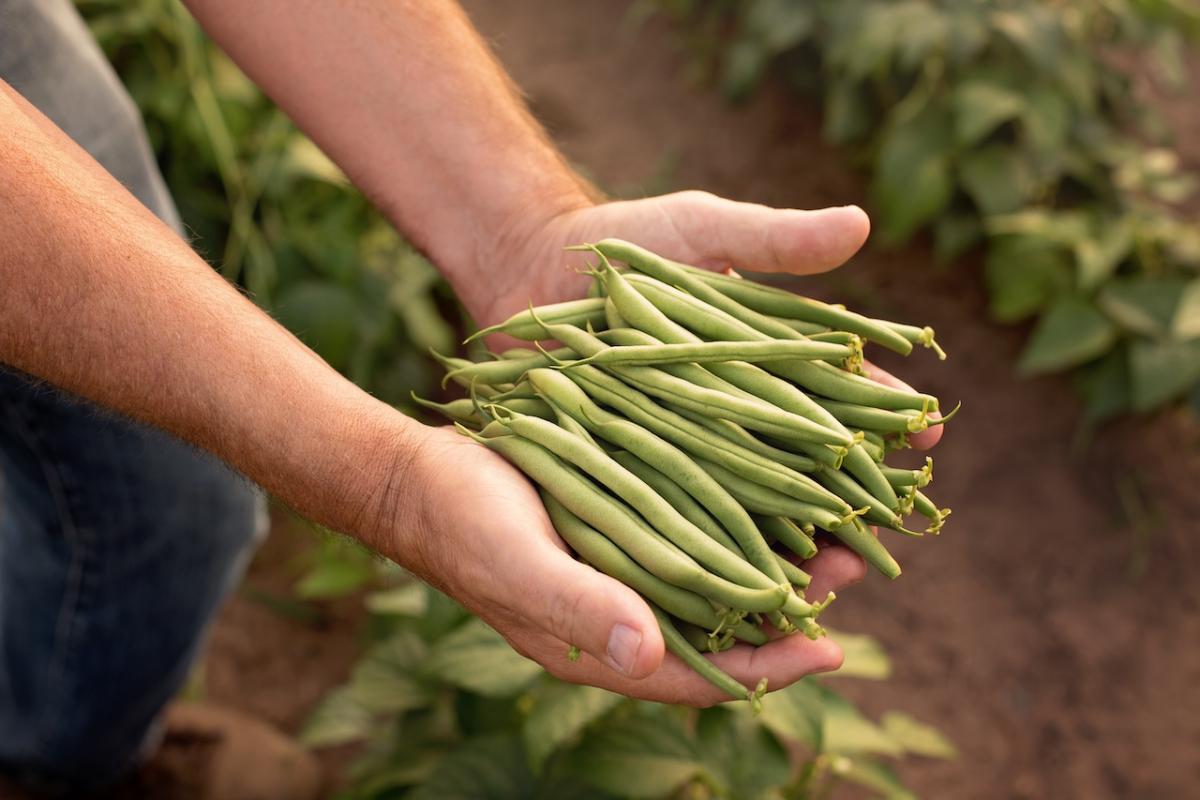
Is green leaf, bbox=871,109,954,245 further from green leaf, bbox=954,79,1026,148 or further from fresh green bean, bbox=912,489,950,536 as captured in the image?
fresh green bean, bbox=912,489,950,536

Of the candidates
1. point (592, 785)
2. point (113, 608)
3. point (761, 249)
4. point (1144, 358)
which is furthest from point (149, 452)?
point (1144, 358)

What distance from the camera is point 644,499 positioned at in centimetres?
154

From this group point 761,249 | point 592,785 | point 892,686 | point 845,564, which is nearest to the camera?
point 845,564

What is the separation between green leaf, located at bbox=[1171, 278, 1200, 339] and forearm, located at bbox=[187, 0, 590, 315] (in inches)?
79.2

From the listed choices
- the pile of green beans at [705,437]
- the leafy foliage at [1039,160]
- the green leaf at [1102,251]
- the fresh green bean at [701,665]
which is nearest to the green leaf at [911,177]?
the leafy foliage at [1039,160]

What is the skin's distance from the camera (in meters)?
1.39

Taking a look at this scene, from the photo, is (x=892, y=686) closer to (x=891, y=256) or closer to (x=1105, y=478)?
(x=1105, y=478)

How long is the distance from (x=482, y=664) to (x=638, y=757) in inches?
12.8

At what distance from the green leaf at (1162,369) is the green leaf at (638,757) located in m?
1.97

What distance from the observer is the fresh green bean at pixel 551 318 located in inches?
69.6

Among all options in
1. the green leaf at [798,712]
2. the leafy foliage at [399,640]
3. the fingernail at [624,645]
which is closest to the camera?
the fingernail at [624,645]

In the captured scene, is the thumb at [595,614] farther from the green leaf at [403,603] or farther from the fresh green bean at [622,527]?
the green leaf at [403,603]

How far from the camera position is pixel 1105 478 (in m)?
3.57

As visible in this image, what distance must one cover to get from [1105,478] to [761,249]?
2232 mm
